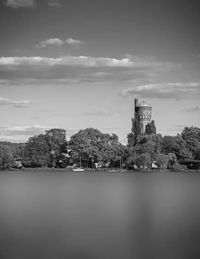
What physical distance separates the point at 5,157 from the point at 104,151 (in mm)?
23757

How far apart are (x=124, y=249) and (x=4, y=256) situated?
605cm

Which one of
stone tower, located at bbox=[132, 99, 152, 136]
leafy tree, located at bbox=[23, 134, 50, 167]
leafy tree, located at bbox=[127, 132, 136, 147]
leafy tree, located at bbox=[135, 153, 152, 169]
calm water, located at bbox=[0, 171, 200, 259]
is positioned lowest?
calm water, located at bbox=[0, 171, 200, 259]

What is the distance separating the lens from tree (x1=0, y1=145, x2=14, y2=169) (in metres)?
133

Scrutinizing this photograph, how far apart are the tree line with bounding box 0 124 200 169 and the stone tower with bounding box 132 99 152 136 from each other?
3445cm

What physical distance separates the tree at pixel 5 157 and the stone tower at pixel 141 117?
152 ft

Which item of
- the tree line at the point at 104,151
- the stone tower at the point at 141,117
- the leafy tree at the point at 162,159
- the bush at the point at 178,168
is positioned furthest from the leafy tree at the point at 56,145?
the stone tower at the point at 141,117

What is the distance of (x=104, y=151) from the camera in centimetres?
13225

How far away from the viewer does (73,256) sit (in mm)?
26750

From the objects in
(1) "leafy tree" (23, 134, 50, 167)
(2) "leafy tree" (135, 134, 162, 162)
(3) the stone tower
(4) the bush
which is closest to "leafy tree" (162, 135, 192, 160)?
(4) the bush

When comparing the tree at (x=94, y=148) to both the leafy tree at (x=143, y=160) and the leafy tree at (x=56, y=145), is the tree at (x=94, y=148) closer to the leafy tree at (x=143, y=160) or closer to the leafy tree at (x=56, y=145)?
the leafy tree at (x=56, y=145)

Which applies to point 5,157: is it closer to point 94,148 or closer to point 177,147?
point 94,148

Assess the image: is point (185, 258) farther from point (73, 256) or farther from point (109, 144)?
point (109, 144)

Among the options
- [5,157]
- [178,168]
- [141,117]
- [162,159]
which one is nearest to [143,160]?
[162,159]

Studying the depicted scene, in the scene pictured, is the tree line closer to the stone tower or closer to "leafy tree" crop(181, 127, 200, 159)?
"leafy tree" crop(181, 127, 200, 159)
